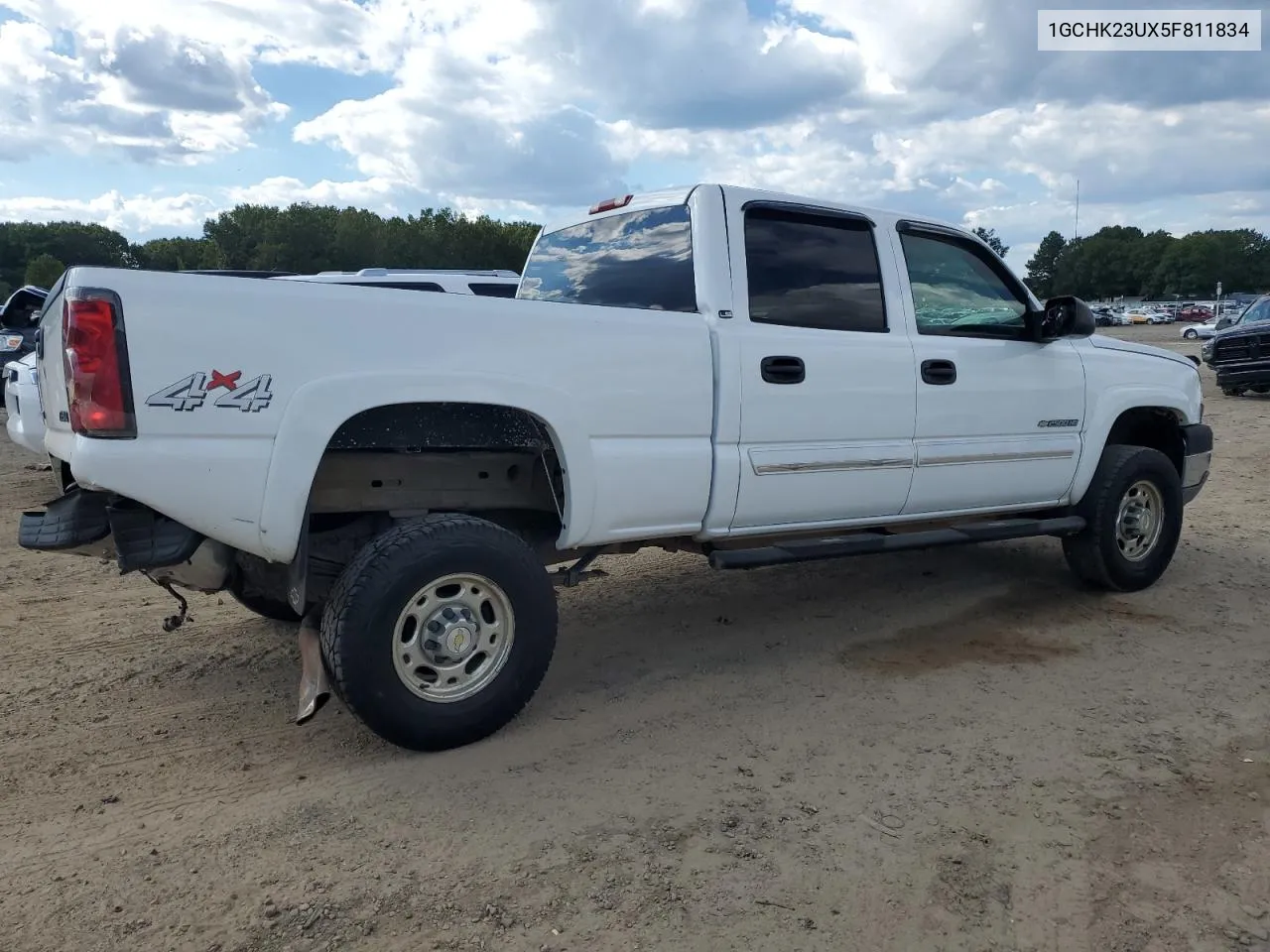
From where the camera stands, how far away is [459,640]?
3.58m

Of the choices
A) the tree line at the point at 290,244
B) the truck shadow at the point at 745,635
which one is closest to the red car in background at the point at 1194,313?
the tree line at the point at 290,244

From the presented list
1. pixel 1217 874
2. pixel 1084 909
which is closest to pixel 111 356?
pixel 1084 909

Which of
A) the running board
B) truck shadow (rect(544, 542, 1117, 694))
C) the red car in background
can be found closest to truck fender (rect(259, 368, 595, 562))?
the running board

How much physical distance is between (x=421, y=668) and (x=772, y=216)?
96.4 inches

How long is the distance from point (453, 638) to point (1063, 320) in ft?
11.2

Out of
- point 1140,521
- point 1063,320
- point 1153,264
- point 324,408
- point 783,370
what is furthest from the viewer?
point 1153,264

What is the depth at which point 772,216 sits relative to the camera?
443cm

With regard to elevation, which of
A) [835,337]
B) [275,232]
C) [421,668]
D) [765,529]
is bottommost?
[421,668]

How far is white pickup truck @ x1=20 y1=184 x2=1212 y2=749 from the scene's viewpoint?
3129 millimetres

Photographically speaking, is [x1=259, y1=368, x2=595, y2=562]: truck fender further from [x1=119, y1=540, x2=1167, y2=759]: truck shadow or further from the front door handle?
the front door handle

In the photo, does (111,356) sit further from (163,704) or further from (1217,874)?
(1217,874)

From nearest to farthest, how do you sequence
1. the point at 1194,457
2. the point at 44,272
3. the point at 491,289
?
1. the point at 1194,457
2. the point at 491,289
3. the point at 44,272

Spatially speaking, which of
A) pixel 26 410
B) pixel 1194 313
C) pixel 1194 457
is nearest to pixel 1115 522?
pixel 1194 457

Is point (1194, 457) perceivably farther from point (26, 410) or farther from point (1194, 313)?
point (1194, 313)
